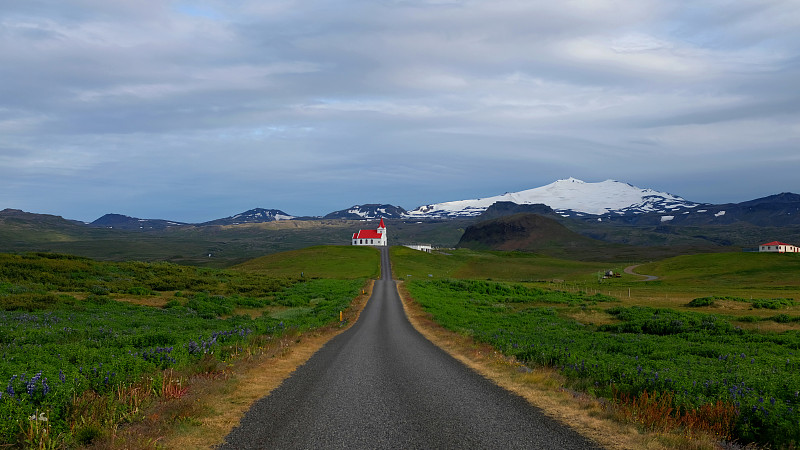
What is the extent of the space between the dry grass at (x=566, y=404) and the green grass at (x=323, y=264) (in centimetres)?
8772

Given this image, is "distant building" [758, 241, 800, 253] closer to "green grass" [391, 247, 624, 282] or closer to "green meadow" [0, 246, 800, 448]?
"green grass" [391, 247, 624, 282]

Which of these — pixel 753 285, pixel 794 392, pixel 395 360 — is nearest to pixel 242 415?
pixel 395 360

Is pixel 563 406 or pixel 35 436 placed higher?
pixel 35 436

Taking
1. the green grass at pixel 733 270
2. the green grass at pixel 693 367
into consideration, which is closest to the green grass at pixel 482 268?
the green grass at pixel 733 270

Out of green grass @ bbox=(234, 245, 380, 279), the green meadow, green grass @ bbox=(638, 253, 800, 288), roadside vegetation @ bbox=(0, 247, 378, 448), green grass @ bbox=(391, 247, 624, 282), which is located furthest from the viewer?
green grass @ bbox=(391, 247, 624, 282)

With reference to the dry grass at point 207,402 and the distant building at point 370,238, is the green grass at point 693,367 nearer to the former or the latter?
the dry grass at point 207,402

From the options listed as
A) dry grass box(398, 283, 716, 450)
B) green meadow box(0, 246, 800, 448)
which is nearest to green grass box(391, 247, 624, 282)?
green meadow box(0, 246, 800, 448)

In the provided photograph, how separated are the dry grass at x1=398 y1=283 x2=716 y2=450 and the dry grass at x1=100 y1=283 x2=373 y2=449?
25.4ft

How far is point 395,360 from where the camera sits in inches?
832

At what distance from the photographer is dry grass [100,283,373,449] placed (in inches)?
385

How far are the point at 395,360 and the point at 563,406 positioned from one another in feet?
30.6

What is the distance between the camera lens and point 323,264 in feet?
414

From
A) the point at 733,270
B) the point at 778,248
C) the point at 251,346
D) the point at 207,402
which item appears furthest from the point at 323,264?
the point at 778,248

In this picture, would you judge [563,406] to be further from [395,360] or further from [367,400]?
[395,360]
